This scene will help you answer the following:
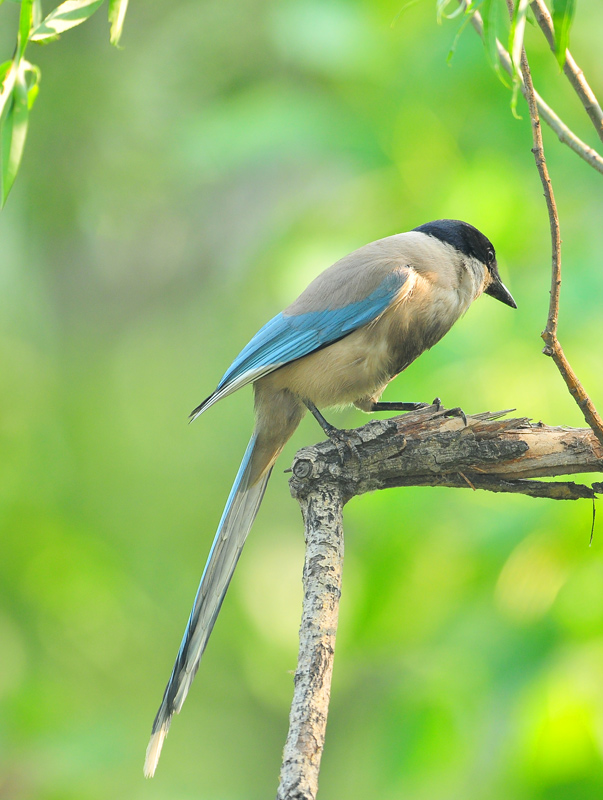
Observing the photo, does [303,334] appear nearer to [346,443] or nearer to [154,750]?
[346,443]

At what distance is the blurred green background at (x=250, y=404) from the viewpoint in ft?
10.9

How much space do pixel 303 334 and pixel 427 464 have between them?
830mm

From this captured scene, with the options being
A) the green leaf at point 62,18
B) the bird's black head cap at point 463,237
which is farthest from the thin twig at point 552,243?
the bird's black head cap at point 463,237

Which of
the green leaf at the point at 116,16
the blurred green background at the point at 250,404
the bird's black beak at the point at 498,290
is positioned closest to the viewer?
the green leaf at the point at 116,16

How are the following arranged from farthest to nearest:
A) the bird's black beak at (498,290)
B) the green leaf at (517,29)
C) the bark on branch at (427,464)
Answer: the bird's black beak at (498,290)
the bark on branch at (427,464)
the green leaf at (517,29)

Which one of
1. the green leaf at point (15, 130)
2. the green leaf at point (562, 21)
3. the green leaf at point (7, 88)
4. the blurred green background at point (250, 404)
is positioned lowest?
the blurred green background at point (250, 404)

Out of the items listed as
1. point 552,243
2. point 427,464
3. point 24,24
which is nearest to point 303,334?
point 427,464

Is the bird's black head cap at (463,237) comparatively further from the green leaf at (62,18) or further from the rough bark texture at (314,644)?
the green leaf at (62,18)

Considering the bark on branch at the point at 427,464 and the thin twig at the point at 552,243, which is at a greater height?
the thin twig at the point at 552,243

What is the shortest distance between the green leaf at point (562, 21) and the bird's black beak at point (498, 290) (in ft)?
5.69

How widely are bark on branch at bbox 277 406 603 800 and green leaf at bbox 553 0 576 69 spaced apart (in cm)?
94

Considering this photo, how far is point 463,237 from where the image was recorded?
3.01 m

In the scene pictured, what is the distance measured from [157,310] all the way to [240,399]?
1.15 metres

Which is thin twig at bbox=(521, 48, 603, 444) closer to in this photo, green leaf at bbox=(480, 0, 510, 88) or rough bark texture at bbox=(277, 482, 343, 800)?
green leaf at bbox=(480, 0, 510, 88)
